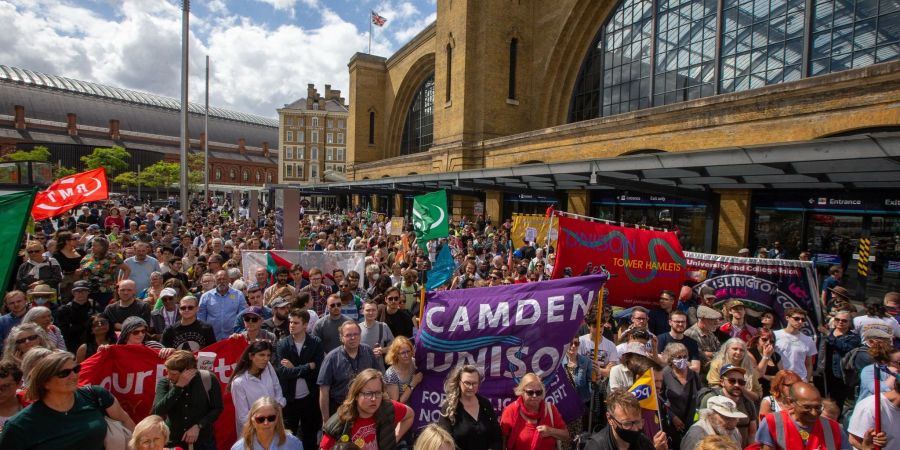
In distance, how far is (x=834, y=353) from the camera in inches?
238

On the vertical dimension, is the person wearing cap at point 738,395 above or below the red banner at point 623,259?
below

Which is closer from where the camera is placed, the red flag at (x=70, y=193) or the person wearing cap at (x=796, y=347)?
the person wearing cap at (x=796, y=347)

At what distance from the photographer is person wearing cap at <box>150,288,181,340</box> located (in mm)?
5867

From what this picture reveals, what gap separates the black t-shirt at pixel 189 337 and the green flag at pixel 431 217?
6.36 meters

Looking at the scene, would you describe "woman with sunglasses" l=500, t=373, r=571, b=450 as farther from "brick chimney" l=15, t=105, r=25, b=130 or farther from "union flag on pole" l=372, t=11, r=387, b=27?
"brick chimney" l=15, t=105, r=25, b=130

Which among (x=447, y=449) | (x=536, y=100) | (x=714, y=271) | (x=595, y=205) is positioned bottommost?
(x=447, y=449)

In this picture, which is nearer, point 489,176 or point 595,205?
point 489,176

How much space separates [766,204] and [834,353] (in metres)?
10.3

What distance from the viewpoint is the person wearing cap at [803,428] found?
356 cm

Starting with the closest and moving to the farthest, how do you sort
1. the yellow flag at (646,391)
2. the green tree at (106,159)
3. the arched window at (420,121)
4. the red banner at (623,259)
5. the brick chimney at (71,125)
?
the yellow flag at (646,391) < the red banner at (623,259) < the arched window at (420,121) < the green tree at (106,159) < the brick chimney at (71,125)

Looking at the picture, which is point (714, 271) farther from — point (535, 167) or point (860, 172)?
point (535, 167)

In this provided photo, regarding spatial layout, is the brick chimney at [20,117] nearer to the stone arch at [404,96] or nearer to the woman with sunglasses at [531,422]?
the stone arch at [404,96]

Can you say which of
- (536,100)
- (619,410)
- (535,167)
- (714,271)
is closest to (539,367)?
(619,410)

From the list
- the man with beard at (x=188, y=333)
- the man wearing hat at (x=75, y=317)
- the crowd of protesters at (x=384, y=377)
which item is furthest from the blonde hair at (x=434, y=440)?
the man wearing hat at (x=75, y=317)
